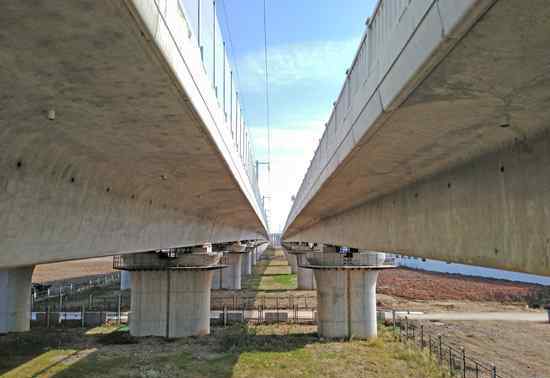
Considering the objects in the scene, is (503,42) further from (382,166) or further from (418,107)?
(382,166)

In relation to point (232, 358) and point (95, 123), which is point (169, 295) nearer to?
point (232, 358)

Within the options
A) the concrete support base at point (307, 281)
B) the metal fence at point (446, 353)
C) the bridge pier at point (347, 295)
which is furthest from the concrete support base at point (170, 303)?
the concrete support base at point (307, 281)

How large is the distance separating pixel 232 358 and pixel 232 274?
3046 cm

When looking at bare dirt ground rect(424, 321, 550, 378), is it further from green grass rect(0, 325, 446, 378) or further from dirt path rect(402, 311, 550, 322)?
green grass rect(0, 325, 446, 378)

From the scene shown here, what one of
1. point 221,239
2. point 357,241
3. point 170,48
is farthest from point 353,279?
point 170,48

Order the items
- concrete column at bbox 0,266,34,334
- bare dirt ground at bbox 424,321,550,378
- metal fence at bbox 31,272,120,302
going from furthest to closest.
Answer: metal fence at bbox 31,272,120,302 → concrete column at bbox 0,266,34,334 → bare dirt ground at bbox 424,321,550,378

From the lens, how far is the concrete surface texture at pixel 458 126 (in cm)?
363

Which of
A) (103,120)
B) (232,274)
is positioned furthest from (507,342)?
(232,274)

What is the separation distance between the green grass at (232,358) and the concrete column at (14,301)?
143 centimetres

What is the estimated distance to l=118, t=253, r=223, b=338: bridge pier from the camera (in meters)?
28.9

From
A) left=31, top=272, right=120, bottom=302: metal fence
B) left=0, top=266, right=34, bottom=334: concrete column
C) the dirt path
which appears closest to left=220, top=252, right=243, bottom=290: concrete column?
left=31, top=272, right=120, bottom=302: metal fence

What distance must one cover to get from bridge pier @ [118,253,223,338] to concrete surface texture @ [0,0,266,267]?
19582 millimetres

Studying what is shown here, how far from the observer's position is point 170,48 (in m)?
4.35

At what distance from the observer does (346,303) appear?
29.4 metres
